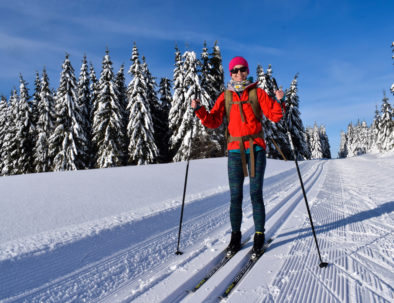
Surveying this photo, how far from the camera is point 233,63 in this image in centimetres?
309

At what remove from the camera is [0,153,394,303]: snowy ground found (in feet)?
6.72

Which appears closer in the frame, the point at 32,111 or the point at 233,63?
the point at 233,63

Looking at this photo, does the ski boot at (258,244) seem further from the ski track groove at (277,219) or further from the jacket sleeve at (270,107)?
the jacket sleeve at (270,107)

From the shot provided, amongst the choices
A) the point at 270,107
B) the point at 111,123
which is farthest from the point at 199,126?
the point at 270,107

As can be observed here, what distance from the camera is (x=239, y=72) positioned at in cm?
309

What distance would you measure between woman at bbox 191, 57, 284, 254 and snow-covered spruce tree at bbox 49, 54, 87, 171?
25915 mm

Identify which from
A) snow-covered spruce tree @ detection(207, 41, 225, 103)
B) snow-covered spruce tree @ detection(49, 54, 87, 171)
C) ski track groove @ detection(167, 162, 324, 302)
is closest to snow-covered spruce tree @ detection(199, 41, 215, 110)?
snow-covered spruce tree @ detection(207, 41, 225, 103)

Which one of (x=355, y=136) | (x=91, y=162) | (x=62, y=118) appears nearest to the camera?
(x=62, y=118)

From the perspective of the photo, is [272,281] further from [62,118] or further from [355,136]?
[355,136]

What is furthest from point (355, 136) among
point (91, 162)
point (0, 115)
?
point (0, 115)

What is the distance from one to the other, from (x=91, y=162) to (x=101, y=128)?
6.46 metres

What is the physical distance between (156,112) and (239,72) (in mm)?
28689

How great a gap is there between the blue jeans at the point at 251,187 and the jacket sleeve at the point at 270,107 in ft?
1.43

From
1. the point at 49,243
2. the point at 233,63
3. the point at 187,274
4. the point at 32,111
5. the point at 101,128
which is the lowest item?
the point at 187,274
